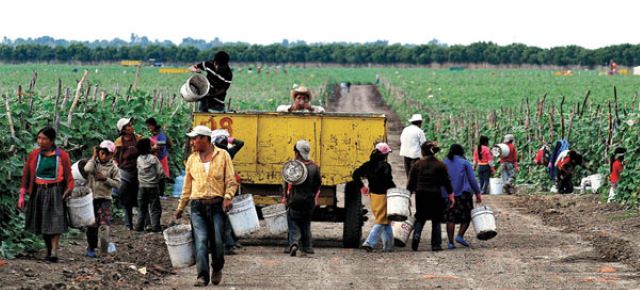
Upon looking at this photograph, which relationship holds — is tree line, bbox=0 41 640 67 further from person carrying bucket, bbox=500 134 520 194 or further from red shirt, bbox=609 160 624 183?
red shirt, bbox=609 160 624 183

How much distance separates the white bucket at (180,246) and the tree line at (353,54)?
Result: 150234 millimetres

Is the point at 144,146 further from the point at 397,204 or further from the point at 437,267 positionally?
the point at 437,267

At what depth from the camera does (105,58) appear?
174 m

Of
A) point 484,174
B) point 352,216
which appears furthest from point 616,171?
point 352,216

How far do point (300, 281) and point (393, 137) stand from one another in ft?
107

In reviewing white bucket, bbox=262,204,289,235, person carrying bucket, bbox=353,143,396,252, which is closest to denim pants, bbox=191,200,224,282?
white bucket, bbox=262,204,289,235

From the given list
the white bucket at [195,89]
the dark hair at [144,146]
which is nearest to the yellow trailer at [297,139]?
the white bucket at [195,89]

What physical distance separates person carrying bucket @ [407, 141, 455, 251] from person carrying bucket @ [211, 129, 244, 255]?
2418mm

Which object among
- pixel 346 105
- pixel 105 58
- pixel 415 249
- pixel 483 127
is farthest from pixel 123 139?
pixel 105 58

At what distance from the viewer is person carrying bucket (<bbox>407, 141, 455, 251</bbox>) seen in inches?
624

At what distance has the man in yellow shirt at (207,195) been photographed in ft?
39.8

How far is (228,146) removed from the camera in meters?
15.3

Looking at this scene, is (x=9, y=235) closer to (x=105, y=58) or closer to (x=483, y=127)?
(x=483, y=127)

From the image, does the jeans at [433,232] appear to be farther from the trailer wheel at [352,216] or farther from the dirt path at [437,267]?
the trailer wheel at [352,216]
